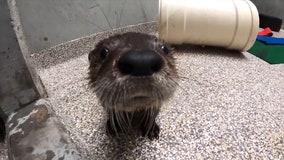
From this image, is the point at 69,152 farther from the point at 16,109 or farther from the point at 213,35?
the point at 213,35

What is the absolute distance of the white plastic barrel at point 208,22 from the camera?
261 cm

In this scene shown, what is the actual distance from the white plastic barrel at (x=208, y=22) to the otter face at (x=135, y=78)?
1586 mm

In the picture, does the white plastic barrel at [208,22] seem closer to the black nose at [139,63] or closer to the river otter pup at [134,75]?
the river otter pup at [134,75]

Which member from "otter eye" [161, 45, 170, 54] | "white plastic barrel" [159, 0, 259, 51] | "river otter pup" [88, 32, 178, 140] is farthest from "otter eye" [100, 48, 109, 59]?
"white plastic barrel" [159, 0, 259, 51]

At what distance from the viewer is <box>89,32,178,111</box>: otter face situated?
2.85 ft

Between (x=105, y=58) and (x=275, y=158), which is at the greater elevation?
(x=105, y=58)

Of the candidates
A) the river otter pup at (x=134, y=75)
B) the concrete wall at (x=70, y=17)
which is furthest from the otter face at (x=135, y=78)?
the concrete wall at (x=70, y=17)

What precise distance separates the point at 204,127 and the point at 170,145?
23 centimetres

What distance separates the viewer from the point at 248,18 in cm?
264

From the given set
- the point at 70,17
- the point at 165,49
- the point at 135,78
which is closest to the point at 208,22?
the point at 70,17

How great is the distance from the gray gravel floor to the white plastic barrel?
281 mm

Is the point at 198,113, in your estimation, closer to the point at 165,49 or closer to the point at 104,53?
the point at 165,49

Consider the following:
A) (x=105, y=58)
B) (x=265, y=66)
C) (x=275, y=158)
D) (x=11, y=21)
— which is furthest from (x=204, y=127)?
(x=265, y=66)

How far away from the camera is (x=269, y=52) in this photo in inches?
125
